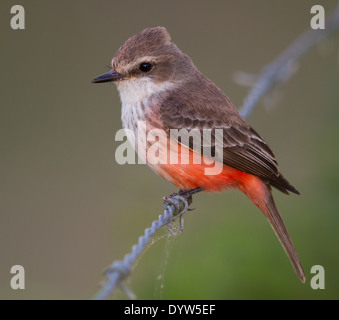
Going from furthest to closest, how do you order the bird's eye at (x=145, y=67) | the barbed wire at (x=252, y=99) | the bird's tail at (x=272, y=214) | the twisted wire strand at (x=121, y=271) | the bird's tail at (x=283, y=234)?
the bird's eye at (x=145, y=67) < the bird's tail at (x=272, y=214) < the bird's tail at (x=283, y=234) < the barbed wire at (x=252, y=99) < the twisted wire strand at (x=121, y=271)

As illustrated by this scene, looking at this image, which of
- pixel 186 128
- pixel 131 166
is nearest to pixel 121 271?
pixel 186 128

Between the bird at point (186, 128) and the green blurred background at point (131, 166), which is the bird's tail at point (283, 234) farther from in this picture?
the green blurred background at point (131, 166)

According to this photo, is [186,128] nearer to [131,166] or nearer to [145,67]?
[145,67]

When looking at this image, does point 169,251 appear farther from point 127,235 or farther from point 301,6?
point 301,6

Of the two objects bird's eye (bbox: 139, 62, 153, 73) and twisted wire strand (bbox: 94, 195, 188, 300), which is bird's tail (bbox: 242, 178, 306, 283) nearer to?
bird's eye (bbox: 139, 62, 153, 73)

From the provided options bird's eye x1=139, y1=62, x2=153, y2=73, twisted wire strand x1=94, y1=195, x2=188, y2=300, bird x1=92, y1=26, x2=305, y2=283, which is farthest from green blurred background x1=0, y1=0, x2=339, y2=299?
twisted wire strand x1=94, y1=195, x2=188, y2=300

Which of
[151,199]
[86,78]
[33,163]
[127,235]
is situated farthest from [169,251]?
[86,78]

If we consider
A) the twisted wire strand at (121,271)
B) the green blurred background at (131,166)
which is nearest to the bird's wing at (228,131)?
the green blurred background at (131,166)
